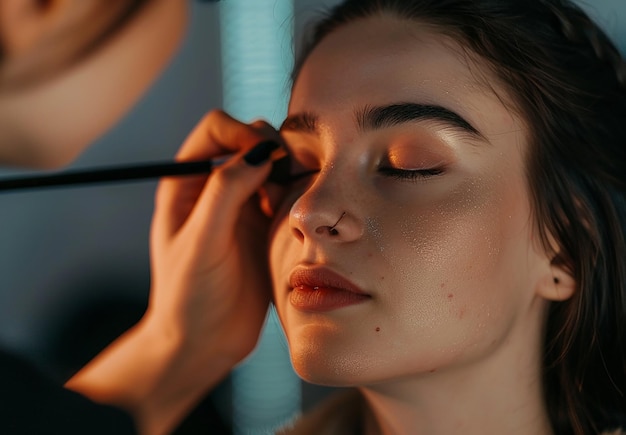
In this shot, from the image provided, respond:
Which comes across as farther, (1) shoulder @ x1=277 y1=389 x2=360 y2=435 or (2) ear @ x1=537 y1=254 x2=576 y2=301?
(1) shoulder @ x1=277 y1=389 x2=360 y2=435

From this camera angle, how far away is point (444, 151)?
0.71 meters

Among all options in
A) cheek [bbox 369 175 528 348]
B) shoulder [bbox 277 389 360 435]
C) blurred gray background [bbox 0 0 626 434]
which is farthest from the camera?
shoulder [bbox 277 389 360 435]

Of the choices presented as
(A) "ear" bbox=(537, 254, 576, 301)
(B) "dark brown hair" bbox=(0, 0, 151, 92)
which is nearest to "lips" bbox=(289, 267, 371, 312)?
(A) "ear" bbox=(537, 254, 576, 301)

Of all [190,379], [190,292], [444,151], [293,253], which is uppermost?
[444,151]

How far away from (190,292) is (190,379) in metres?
0.12

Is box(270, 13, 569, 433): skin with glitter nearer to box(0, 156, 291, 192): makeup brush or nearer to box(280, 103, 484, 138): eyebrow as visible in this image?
box(280, 103, 484, 138): eyebrow

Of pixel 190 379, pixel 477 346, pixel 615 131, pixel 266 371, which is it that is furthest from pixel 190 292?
pixel 615 131

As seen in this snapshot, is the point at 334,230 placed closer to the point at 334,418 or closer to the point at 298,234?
the point at 298,234

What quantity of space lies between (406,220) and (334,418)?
1.22 ft

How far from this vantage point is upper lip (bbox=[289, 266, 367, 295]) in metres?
0.69

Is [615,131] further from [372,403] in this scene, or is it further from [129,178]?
[129,178]

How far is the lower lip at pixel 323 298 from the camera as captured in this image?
2.27 ft

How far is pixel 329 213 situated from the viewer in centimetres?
70

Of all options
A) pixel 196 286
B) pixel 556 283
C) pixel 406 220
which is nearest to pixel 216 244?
pixel 196 286
